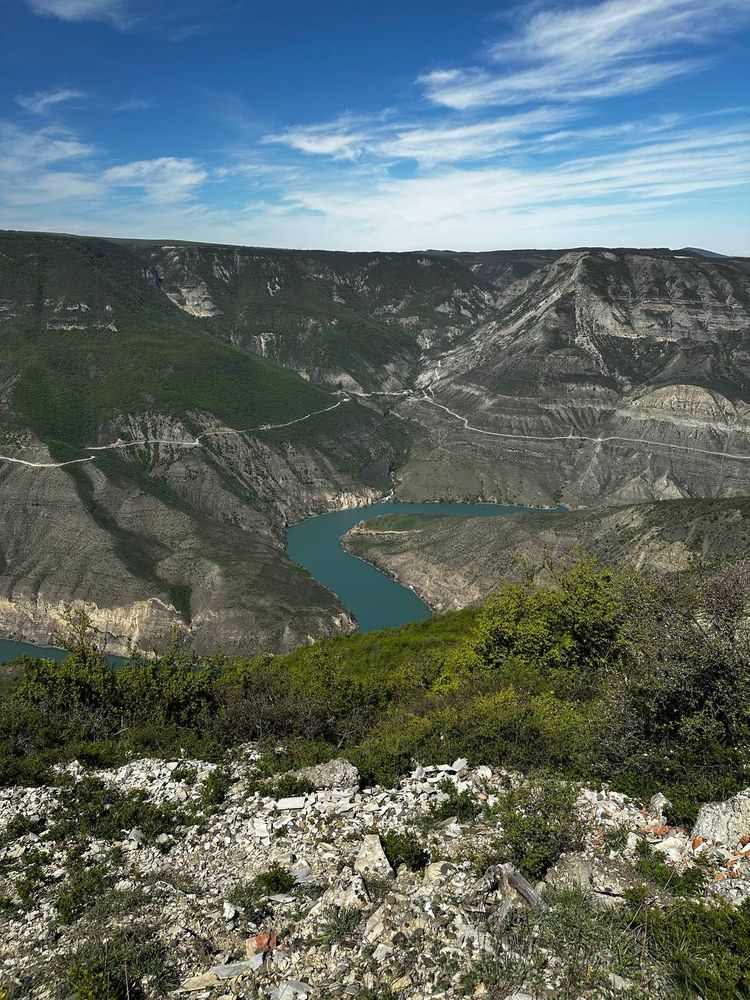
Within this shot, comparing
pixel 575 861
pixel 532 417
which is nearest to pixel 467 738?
pixel 575 861

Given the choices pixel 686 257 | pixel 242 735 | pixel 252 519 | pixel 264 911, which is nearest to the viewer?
pixel 264 911

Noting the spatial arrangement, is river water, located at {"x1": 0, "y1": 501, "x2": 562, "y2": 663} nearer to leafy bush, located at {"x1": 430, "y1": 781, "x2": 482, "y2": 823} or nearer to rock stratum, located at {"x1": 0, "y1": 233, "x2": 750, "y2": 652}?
rock stratum, located at {"x1": 0, "y1": 233, "x2": 750, "y2": 652}

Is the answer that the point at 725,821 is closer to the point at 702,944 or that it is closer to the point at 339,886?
the point at 702,944

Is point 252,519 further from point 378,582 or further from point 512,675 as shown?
point 512,675

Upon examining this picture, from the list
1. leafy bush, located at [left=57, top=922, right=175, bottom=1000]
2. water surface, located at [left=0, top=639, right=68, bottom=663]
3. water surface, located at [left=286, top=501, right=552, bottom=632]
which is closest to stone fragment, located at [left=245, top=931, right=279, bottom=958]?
leafy bush, located at [left=57, top=922, right=175, bottom=1000]

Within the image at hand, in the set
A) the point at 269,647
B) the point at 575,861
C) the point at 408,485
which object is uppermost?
the point at 575,861

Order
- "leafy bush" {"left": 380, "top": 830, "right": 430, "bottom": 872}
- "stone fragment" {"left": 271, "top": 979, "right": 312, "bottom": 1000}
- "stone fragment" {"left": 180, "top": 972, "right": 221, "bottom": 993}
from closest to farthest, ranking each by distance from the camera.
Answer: "stone fragment" {"left": 271, "top": 979, "right": 312, "bottom": 1000}
"stone fragment" {"left": 180, "top": 972, "right": 221, "bottom": 993}
"leafy bush" {"left": 380, "top": 830, "right": 430, "bottom": 872}

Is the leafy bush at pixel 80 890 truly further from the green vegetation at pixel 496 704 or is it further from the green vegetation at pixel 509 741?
the green vegetation at pixel 496 704
